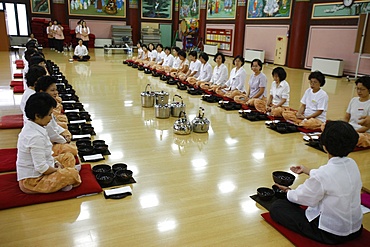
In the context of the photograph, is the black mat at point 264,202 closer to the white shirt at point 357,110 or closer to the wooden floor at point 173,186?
the wooden floor at point 173,186

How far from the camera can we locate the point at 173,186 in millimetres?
2859

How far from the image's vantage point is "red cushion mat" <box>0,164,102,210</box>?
8.05 feet

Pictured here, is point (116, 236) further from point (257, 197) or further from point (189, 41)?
point (189, 41)

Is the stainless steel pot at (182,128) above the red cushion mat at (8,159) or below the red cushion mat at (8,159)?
above

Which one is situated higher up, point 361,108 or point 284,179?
point 361,108

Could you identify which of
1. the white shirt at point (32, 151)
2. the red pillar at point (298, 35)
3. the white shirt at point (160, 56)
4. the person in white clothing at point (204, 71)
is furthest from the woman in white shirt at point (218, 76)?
the red pillar at point (298, 35)

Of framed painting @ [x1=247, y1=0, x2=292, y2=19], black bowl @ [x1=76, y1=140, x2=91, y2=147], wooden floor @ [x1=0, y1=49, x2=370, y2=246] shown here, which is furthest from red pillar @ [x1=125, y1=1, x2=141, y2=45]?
black bowl @ [x1=76, y1=140, x2=91, y2=147]

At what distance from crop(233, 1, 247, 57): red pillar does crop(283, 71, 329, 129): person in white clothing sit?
10.0 meters

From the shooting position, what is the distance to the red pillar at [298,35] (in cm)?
1094

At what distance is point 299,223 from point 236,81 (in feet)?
13.7

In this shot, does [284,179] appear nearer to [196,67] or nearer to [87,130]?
[87,130]

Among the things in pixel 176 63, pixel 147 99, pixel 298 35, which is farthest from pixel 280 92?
pixel 298 35

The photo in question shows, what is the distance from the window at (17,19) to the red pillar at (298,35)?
1270 centimetres

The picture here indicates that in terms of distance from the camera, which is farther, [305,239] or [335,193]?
[305,239]
